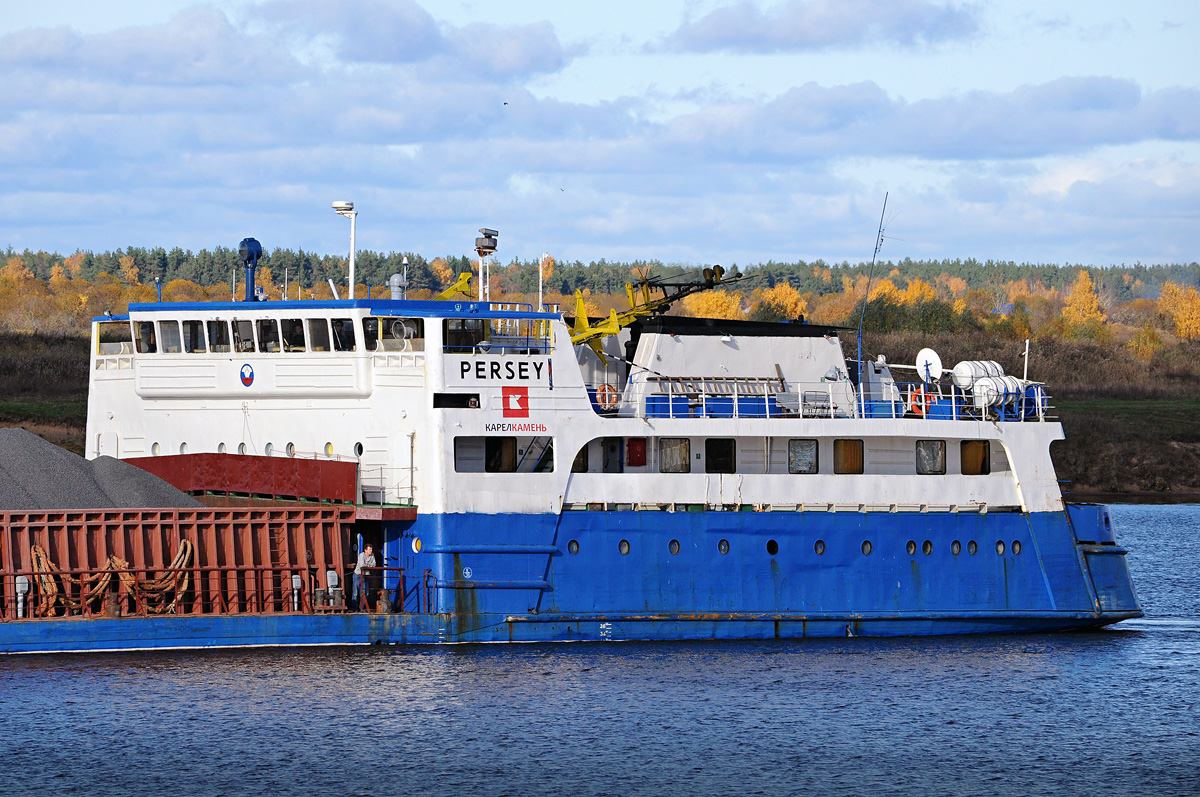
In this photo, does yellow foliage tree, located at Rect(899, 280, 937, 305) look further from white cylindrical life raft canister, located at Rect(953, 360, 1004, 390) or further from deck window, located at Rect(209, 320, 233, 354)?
deck window, located at Rect(209, 320, 233, 354)

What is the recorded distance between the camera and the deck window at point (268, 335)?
30.3 meters

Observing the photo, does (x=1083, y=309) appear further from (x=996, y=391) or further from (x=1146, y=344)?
(x=996, y=391)

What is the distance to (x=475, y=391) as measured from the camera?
28.5 meters

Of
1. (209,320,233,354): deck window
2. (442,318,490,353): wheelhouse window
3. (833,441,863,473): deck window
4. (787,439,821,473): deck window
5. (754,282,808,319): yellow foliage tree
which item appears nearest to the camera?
(442,318,490,353): wheelhouse window

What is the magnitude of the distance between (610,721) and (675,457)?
24.3 feet

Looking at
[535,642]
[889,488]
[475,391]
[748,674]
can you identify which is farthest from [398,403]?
[889,488]

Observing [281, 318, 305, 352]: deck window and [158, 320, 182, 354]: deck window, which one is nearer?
[281, 318, 305, 352]: deck window

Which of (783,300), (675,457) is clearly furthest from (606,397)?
(783,300)

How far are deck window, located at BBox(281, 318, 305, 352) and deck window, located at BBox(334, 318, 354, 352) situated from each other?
0.89 m

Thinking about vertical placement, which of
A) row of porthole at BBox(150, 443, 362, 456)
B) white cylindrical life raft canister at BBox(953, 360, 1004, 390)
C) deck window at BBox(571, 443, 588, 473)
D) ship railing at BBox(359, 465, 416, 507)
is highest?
white cylindrical life raft canister at BBox(953, 360, 1004, 390)

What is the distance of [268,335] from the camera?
30.5m

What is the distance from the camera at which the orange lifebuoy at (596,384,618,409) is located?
30.3 metres

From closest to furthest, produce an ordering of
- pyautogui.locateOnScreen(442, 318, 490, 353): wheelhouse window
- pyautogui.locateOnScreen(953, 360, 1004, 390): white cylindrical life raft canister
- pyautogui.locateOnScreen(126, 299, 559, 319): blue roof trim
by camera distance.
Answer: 1. pyautogui.locateOnScreen(126, 299, 559, 319): blue roof trim
2. pyautogui.locateOnScreen(442, 318, 490, 353): wheelhouse window
3. pyautogui.locateOnScreen(953, 360, 1004, 390): white cylindrical life raft canister

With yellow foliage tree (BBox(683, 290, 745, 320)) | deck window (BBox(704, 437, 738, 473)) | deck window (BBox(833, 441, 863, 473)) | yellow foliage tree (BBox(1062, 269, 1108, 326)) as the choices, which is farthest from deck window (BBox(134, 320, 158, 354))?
yellow foliage tree (BBox(1062, 269, 1108, 326))
